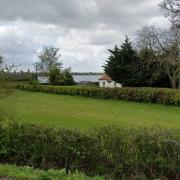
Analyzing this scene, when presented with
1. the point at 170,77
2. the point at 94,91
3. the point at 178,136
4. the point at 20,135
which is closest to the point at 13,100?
the point at 20,135

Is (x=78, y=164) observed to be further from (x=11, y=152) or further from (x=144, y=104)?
(x=144, y=104)

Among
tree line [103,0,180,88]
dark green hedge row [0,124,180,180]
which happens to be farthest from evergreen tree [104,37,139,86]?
dark green hedge row [0,124,180,180]

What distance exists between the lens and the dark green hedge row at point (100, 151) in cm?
727

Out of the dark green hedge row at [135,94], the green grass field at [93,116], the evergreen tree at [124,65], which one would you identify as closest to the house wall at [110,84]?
the evergreen tree at [124,65]

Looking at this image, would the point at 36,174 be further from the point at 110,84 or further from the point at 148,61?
the point at 110,84

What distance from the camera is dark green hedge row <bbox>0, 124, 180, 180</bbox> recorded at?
Result: 7266 millimetres

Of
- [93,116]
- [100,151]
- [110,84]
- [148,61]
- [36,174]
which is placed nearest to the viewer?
[36,174]

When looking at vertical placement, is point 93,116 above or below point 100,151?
below

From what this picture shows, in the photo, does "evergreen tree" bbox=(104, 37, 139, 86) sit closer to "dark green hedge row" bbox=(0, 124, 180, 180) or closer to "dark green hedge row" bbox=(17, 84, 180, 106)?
"dark green hedge row" bbox=(17, 84, 180, 106)

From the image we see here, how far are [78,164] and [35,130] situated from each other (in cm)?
135

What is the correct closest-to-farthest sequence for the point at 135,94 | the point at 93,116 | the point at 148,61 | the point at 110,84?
the point at 93,116, the point at 135,94, the point at 148,61, the point at 110,84

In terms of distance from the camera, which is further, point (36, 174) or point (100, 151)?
point (100, 151)

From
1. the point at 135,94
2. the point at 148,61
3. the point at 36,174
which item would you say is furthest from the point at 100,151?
the point at 148,61

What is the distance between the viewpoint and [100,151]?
7699mm
